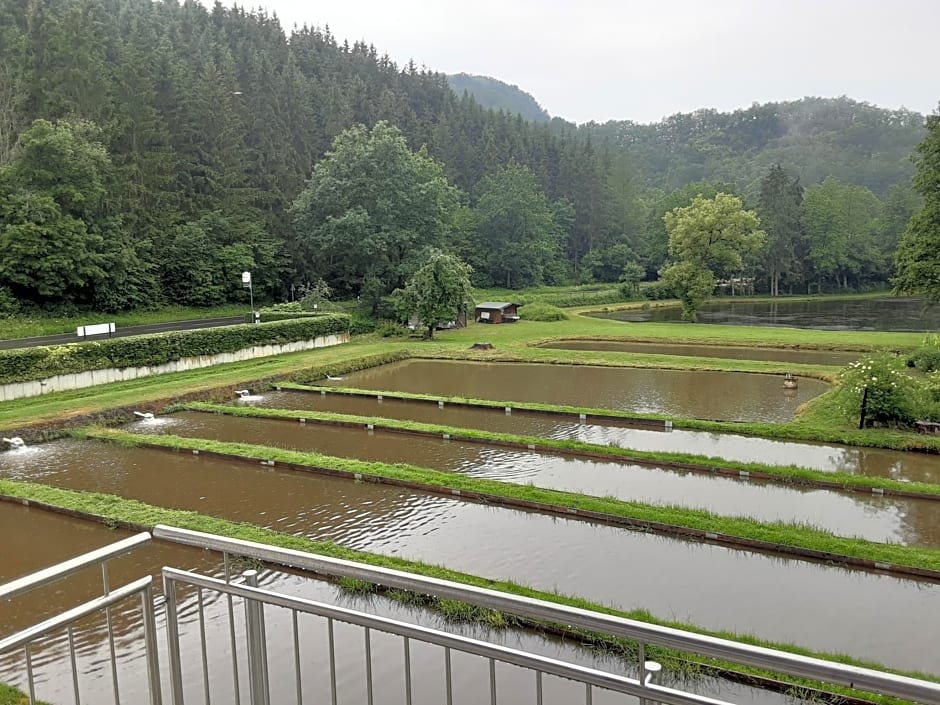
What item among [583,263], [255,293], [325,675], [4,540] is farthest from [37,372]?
[583,263]

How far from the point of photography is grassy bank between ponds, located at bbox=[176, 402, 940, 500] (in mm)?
12000

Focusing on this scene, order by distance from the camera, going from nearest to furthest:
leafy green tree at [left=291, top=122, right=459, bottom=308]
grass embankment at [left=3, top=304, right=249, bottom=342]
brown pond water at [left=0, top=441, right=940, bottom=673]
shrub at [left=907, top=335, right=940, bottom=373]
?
brown pond water at [left=0, top=441, right=940, bottom=673] < shrub at [left=907, top=335, right=940, bottom=373] < grass embankment at [left=3, top=304, right=249, bottom=342] < leafy green tree at [left=291, top=122, right=459, bottom=308]

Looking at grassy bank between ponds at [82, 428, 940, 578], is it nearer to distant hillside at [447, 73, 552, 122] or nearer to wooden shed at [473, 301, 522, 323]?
wooden shed at [473, 301, 522, 323]

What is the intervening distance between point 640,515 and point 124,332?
2833cm

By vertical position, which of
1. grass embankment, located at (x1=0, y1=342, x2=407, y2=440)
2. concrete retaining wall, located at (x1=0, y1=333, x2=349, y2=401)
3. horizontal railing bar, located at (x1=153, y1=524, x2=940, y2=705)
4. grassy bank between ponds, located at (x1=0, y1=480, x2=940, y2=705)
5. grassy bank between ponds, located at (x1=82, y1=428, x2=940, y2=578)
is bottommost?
grassy bank between ponds, located at (x1=82, y1=428, x2=940, y2=578)

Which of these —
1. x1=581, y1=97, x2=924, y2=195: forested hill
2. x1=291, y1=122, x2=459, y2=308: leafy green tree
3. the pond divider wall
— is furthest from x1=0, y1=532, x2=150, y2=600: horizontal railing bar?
x1=581, y1=97, x2=924, y2=195: forested hill

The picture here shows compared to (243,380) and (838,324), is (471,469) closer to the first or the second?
(243,380)

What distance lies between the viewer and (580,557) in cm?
933

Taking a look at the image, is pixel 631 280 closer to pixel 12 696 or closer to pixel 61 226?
pixel 61 226

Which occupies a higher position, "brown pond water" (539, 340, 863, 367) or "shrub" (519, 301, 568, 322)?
"shrub" (519, 301, 568, 322)

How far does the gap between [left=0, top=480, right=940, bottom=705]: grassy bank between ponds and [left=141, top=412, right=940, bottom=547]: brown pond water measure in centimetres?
430

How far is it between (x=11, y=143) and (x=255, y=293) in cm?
1610

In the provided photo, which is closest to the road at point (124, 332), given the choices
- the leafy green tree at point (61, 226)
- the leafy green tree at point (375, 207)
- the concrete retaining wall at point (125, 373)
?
the leafy green tree at point (61, 226)

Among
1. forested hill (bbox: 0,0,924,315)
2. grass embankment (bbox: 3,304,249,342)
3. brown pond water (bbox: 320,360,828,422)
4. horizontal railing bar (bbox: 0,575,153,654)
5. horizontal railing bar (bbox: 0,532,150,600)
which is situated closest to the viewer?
horizontal railing bar (bbox: 0,532,150,600)
